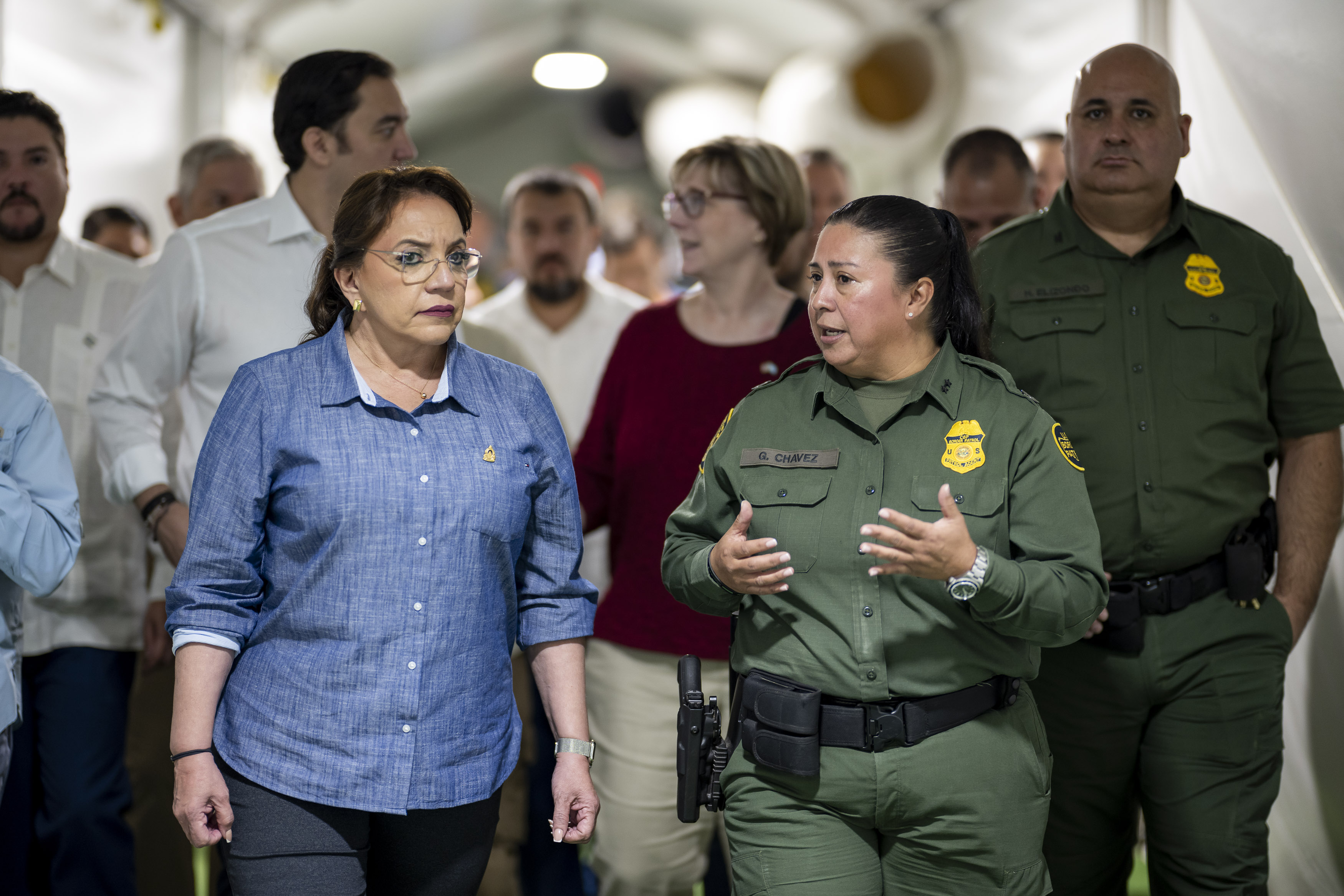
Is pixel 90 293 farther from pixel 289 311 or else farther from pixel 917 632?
pixel 917 632

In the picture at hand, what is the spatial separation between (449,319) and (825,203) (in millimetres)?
2853

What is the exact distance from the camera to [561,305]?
168 inches

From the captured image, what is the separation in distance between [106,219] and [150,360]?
94.8 inches

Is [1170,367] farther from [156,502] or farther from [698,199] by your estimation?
[156,502]

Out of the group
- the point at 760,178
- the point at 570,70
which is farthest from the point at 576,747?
the point at 570,70

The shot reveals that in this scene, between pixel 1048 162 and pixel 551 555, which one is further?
pixel 1048 162

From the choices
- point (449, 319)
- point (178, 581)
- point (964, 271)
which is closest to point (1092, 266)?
point (964, 271)

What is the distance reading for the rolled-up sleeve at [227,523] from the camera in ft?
6.13

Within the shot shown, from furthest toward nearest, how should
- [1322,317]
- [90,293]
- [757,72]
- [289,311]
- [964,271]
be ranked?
[757,72]
[90,293]
[1322,317]
[289,311]
[964,271]

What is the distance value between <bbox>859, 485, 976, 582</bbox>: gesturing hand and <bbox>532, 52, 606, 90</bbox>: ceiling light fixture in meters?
9.08

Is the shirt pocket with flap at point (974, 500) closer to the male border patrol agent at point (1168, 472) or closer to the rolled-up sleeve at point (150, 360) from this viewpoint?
the male border patrol agent at point (1168, 472)

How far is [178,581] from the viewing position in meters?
1.88

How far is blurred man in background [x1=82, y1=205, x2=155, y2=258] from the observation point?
187 inches

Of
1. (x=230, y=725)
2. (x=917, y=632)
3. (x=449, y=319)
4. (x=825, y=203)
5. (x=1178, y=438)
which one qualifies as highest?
(x=825, y=203)
